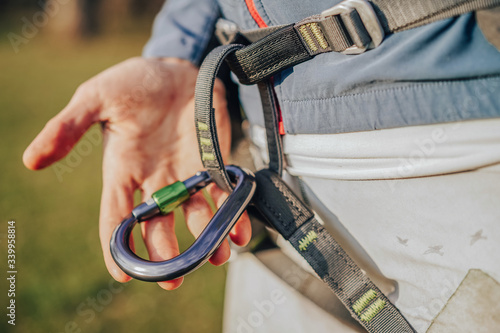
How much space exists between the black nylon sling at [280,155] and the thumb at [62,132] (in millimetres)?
436

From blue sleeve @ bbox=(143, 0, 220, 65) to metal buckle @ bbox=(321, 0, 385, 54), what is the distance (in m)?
0.61

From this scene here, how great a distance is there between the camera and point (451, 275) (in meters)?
0.71

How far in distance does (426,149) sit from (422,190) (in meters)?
0.09

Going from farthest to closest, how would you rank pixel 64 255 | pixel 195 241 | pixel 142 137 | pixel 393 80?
1. pixel 64 255
2. pixel 142 137
3. pixel 195 241
4. pixel 393 80

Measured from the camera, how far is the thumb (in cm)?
102

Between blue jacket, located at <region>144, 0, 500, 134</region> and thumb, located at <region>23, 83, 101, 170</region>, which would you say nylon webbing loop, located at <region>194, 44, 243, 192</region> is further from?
thumb, located at <region>23, 83, 101, 170</region>

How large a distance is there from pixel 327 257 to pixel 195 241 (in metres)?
0.30

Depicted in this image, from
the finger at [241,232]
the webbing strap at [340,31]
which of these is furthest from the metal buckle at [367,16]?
the finger at [241,232]

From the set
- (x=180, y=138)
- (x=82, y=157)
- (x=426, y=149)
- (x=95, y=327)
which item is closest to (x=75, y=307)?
(x=95, y=327)

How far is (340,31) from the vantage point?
2.28 ft

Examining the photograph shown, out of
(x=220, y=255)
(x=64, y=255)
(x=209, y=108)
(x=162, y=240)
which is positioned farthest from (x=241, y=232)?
(x=64, y=255)

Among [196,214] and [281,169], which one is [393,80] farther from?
[196,214]

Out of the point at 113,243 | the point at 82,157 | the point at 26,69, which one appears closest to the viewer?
the point at 113,243

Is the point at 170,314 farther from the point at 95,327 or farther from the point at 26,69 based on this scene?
the point at 26,69
